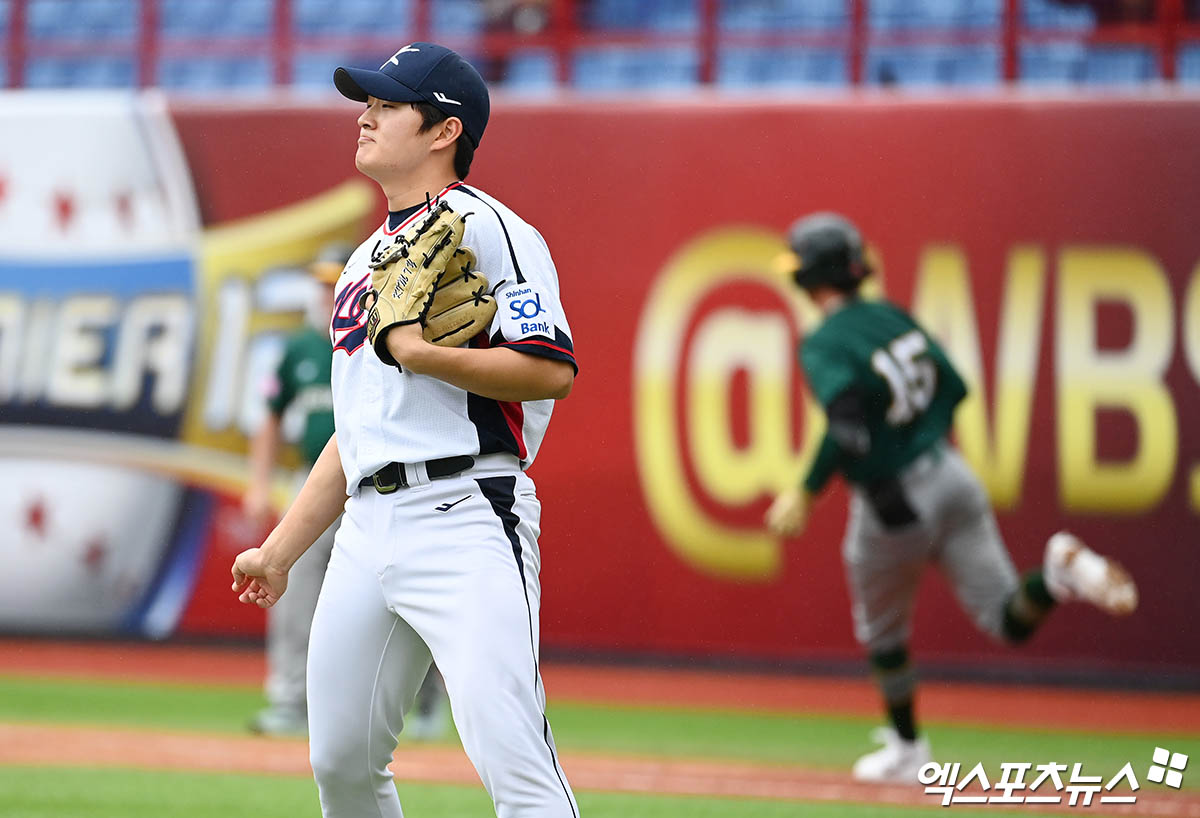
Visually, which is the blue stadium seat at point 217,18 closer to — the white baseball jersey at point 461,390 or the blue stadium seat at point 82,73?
the blue stadium seat at point 82,73

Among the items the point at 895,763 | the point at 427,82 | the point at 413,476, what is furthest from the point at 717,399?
the point at 413,476

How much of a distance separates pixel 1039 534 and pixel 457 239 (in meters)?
7.51

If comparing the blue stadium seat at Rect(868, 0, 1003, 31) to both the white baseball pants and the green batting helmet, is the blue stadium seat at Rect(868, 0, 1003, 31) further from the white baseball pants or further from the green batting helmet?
the white baseball pants

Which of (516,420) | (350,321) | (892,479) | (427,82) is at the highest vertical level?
(427,82)

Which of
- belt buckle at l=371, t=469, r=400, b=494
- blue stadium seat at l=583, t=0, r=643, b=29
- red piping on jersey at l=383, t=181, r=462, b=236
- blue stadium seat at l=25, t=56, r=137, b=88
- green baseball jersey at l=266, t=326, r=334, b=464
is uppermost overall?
blue stadium seat at l=583, t=0, r=643, b=29

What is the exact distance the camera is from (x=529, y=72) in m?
12.8

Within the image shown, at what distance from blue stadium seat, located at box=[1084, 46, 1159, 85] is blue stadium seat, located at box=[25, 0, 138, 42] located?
771cm

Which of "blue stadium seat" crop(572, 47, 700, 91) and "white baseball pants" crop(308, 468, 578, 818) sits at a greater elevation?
"blue stadium seat" crop(572, 47, 700, 91)

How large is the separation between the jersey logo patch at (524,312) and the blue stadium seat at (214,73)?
1019 cm

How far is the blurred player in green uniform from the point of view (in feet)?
22.2

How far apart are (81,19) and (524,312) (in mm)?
11579

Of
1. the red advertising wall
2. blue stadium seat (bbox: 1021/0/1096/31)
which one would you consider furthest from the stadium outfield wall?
blue stadium seat (bbox: 1021/0/1096/31)

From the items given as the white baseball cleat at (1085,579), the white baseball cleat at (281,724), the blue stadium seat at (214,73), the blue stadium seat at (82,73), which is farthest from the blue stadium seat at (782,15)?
the white baseball cleat at (281,724)

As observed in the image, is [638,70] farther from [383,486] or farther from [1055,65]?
[383,486]
